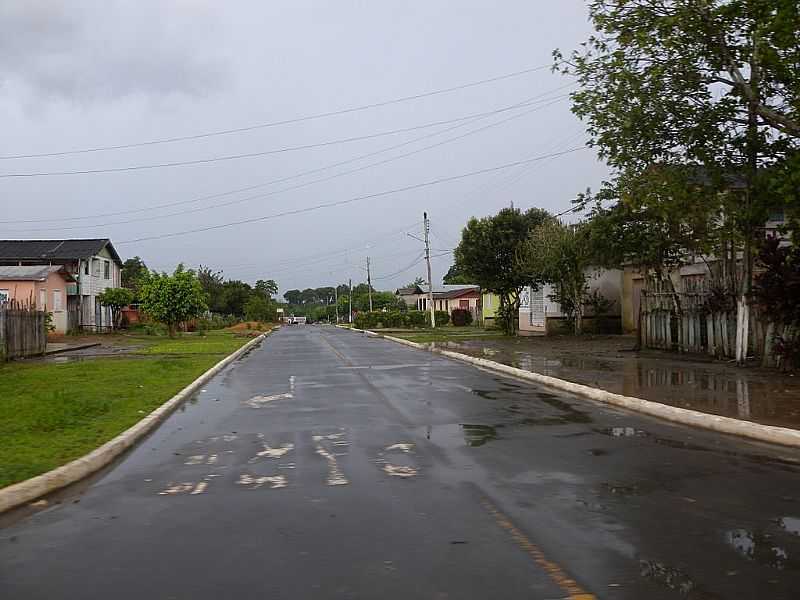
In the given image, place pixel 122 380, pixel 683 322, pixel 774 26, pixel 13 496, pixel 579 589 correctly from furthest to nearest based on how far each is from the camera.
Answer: pixel 683 322 → pixel 122 380 → pixel 774 26 → pixel 13 496 → pixel 579 589

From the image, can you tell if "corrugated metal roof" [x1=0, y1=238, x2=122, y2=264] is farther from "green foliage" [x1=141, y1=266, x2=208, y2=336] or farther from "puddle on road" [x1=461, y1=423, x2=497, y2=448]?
"puddle on road" [x1=461, y1=423, x2=497, y2=448]

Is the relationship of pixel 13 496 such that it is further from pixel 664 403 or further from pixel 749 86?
pixel 749 86

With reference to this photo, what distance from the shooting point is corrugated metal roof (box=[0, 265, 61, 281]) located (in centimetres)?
4397

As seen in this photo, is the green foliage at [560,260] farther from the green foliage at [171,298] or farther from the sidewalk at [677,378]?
the green foliage at [171,298]

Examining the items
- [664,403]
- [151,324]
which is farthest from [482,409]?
[151,324]

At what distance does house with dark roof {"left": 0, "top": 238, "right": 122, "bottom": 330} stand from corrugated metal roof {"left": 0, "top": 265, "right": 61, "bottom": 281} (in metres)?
1.70

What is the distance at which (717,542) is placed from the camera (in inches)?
232

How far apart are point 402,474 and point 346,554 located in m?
2.80

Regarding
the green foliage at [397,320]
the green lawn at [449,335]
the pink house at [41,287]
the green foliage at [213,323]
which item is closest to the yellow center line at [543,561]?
the green lawn at [449,335]

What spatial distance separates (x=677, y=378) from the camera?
17.4 metres

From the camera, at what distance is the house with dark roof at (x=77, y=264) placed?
52000mm

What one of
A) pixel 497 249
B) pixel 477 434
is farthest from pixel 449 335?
pixel 477 434

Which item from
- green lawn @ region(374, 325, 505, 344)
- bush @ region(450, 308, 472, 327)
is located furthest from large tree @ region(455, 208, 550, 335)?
bush @ region(450, 308, 472, 327)

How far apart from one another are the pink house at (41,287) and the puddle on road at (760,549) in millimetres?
40625
